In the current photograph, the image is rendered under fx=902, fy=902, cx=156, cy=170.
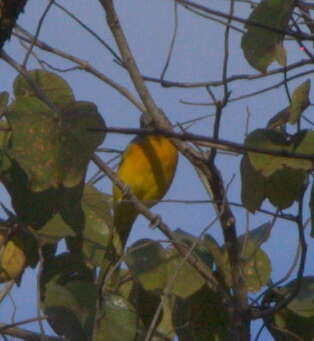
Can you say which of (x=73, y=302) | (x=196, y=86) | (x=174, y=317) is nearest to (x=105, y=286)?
(x=73, y=302)

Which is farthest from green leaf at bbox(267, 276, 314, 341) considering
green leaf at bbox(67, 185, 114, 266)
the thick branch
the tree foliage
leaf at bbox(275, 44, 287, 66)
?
the thick branch

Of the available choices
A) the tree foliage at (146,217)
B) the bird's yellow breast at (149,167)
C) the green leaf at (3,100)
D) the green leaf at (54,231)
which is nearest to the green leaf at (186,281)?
the tree foliage at (146,217)

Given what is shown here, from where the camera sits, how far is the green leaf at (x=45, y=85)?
174cm

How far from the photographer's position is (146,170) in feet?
9.64

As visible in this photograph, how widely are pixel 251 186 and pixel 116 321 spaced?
342 mm

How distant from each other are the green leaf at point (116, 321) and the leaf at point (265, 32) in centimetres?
50

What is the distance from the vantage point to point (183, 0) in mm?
1665

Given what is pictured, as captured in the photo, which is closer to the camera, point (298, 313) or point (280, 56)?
point (280, 56)

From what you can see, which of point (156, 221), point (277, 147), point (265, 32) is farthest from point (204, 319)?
point (265, 32)

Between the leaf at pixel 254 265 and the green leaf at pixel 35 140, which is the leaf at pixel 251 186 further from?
the green leaf at pixel 35 140

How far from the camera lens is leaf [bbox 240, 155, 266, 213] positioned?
1.59 metres

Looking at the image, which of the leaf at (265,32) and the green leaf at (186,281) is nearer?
the leaf at (265,32)

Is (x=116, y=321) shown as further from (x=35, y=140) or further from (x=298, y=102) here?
(x=298, y=102)

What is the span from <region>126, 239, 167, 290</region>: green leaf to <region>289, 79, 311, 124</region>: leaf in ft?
1.29
